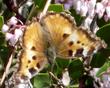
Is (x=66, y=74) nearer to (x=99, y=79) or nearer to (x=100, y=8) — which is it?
(x=99, y=79)

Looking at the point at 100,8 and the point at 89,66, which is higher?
the point at 100,8

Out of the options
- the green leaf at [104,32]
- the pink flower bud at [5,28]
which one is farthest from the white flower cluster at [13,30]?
the green leaf at [104,32]

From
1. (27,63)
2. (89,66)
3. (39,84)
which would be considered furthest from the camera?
(89,66)

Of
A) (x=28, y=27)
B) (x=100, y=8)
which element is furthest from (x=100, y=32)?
(x=28, y=27)

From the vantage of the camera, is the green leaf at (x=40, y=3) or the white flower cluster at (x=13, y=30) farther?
the green leaf at (x=40, y=3)

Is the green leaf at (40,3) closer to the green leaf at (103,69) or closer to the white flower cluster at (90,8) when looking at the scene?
the white flower cluster at (90,8)

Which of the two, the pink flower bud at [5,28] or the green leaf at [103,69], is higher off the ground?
the pink flower bud at [5,28]

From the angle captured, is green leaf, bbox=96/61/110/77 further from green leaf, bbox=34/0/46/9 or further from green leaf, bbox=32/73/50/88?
green leaf, bbox=34/0/46/9

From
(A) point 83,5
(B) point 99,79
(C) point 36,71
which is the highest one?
(A) point 83,5
